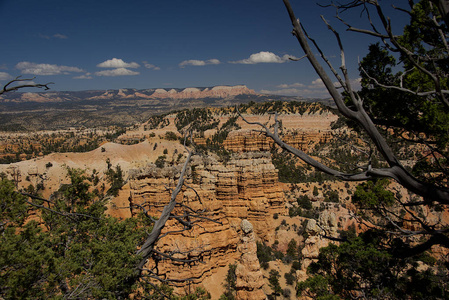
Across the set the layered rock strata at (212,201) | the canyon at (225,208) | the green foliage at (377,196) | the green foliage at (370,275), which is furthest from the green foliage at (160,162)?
the green foliage at (370,275)

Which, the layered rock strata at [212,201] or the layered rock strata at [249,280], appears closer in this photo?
the layered rock strata at [249,280]

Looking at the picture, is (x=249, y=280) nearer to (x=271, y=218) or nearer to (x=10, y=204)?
(x=271, y=218)

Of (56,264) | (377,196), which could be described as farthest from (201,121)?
(56,264)

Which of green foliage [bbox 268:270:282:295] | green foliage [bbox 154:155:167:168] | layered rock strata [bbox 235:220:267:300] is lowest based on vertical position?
green foliage [bbox 268:270:282:295]

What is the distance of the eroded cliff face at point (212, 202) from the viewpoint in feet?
44.5

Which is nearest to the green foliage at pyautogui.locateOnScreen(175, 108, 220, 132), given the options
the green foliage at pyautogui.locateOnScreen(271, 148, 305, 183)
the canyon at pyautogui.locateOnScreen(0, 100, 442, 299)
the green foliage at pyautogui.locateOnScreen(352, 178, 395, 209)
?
the green foliage at pyautogui.locateOnScreen(271, 148, 305, 183)

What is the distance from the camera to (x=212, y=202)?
15484mm

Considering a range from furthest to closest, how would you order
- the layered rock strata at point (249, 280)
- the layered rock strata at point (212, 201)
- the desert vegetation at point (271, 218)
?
the layered rock strata at point (212, 201) < the layered rock strata at point (249, 280) < the desert vegetation at point (271, 218)

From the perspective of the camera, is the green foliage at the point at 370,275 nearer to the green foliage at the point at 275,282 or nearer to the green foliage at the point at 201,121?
the green foliage at the point at 275,282

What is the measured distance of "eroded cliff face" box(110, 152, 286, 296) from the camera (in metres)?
13.6

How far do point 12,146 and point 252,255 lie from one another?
249 ft

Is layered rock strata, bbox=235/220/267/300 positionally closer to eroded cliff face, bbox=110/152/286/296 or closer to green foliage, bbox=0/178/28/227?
eroded cliff face, bbox=110/152/286/296

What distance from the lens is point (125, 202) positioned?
20.6 metres

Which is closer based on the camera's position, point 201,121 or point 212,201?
point 212,201
